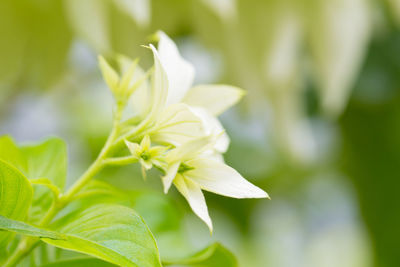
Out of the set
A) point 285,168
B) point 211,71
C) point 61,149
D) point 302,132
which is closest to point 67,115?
point 211,71

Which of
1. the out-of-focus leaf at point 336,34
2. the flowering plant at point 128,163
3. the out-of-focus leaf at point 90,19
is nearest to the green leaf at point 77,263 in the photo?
the flowering plant at point 128,163

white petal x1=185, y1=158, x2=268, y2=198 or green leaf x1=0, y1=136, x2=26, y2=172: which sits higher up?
white petal x1=185, y1=158, x2=268, y2=198

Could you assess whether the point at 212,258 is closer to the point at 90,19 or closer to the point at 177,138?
the point at 177,138

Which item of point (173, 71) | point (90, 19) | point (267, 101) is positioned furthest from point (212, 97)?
point (267, 101)

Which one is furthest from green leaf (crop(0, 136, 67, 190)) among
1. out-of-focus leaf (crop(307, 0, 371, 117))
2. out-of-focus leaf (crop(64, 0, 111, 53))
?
out-of-focus leaf (crop(307, 0, 371, 117))

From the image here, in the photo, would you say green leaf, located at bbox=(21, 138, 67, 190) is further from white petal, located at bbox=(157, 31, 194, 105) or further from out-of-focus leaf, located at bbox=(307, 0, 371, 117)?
out-of-focus leaf, located at bbox=(307, 0, 371, 117)
